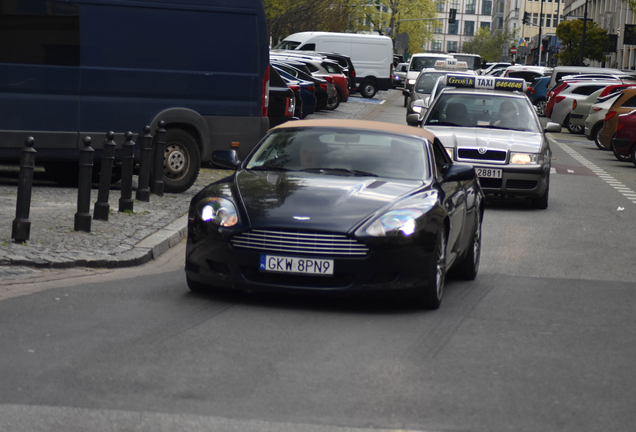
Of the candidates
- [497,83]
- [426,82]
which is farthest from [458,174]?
[426,82]

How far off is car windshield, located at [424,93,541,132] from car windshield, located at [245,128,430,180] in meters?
6.92

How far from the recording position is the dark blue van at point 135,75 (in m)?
13.1

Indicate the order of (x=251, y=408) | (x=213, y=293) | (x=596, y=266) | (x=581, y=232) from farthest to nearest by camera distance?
1. (x=581, y=232)
2. (x=596, y=266)
3. (x=213, y=293)
4. (x=251, y=408)

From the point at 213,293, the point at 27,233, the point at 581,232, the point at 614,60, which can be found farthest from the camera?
the point at 614,60

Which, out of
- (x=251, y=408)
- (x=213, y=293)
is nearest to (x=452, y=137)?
(x=213, y=293)

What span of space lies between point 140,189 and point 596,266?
5.36 m

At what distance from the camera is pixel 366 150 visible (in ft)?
27.3

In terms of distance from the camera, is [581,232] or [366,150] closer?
[366,150]

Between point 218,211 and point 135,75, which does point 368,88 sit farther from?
point 218,211

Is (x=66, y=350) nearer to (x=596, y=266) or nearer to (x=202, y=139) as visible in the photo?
(x=596, y=266)

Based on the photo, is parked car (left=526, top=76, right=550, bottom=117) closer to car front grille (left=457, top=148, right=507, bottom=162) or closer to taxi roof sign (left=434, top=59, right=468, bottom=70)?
taxi roof sign (left=434, top=59, right=468, bottom=70)

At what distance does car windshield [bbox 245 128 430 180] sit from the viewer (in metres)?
8.10

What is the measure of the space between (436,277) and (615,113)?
761 inches

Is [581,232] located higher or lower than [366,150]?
lower
